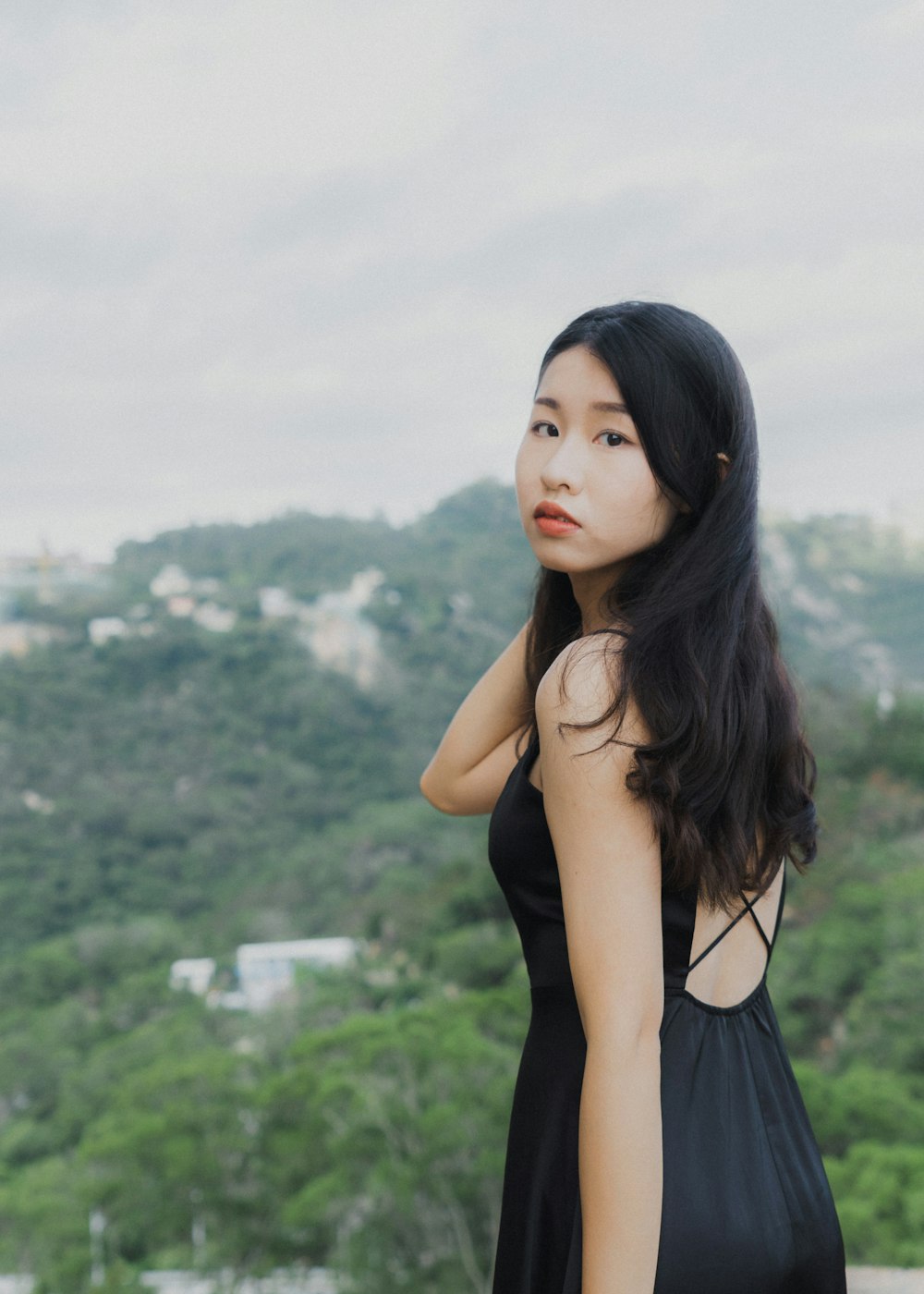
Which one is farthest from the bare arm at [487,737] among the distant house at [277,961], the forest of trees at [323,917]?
the distant house at [277,961]

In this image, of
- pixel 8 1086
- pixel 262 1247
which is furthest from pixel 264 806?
pixel 262 1247

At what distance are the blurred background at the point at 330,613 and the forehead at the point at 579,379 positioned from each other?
0.11 meters

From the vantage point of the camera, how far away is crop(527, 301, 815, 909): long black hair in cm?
78

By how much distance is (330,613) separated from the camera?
2825 cm

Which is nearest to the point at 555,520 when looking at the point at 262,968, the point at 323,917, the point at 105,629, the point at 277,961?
the point at 262,968

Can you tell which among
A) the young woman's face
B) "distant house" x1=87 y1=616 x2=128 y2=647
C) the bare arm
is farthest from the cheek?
"distant house" x1=87 y1=616 x2=128 y2=647

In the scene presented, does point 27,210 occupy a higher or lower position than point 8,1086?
higher

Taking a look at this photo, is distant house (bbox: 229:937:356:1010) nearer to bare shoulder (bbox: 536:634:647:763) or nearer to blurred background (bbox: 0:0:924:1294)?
blurred background (bbox: 0:0:924:1294)

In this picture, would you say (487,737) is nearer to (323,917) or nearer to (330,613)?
(323,917)

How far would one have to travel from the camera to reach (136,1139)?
12383 millimetres

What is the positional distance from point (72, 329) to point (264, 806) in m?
16.0

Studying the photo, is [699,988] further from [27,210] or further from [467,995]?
[27,210]

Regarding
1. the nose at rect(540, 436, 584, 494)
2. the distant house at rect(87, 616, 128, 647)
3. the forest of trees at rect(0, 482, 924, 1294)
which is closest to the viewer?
the nose at rect(540, 436, 584, 494)

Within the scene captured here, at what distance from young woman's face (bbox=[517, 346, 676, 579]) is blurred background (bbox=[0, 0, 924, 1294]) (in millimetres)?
132
